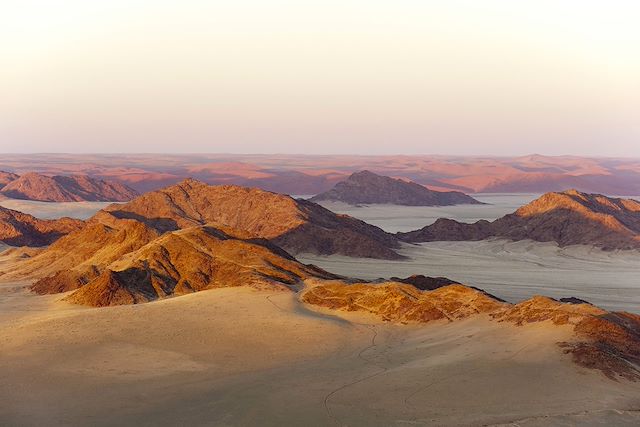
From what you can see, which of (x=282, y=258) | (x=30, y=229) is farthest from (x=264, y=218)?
(x=282, y=258)

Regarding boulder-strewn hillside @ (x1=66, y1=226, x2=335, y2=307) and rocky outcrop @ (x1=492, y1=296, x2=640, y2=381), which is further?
boulder-strewn hillside @ (x1=66, y1=226, x2=335, y2=307)

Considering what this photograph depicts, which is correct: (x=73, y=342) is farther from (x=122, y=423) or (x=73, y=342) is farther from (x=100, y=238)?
(x=100, y=238)

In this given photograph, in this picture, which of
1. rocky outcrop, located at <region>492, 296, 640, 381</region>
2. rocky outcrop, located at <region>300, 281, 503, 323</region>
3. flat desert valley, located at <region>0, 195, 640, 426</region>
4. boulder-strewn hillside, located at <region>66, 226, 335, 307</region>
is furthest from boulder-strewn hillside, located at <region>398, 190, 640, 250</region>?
flat desert valley, located at <region>0, 195, 640, 426</region>

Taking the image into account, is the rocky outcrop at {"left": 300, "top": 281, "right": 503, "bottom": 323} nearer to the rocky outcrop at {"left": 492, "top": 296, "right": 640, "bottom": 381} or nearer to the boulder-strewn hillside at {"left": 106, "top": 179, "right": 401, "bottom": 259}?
the rocky outcrop at {"left": 492, "top": 296, "right": 640, "bottom": 381}

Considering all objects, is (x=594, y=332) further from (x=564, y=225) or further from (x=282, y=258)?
(x=564, y=225)

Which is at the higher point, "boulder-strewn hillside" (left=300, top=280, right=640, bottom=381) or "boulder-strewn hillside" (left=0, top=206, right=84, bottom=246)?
"boulder-strewn hillside" (left=300, top=280, right=640, bottom=381)

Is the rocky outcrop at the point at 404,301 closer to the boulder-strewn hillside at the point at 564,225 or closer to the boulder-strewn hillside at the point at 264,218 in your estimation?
the boulder-strewn hillside at the point at 264,218

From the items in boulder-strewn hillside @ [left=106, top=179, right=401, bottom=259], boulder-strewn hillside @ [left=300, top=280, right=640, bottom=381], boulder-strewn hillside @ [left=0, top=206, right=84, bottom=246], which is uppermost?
boulder-strewn hillside @ [left=300, top=280, right=640, bottom=381]

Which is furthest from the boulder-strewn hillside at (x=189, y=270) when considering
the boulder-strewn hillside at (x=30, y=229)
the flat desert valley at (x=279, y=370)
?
the boulder-strewn hillside at (x=30, y=229)
